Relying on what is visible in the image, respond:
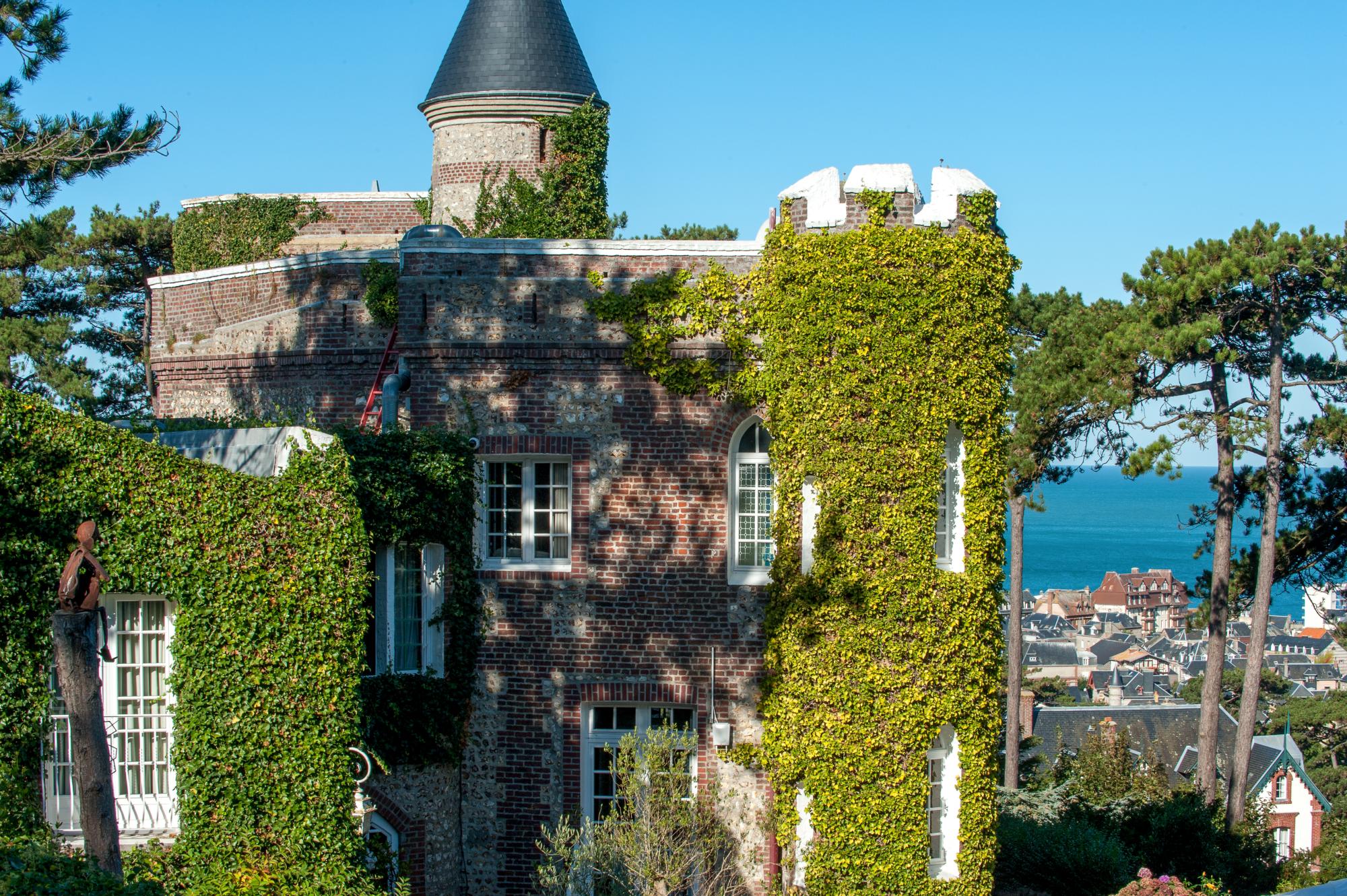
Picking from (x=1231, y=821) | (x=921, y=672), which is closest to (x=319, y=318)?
(x=921, y=672)

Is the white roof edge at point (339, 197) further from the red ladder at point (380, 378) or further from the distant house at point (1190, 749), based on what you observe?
the distant house at point (1190, 749)

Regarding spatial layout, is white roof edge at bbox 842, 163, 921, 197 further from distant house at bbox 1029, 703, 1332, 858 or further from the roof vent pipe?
distant house at bbox 1029, 703, 1332, 858

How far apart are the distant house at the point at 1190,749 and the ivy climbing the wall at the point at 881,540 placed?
33.1 m

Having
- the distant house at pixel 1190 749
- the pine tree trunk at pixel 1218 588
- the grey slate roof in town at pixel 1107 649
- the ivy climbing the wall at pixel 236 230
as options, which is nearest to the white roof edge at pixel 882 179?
the pine tree trunk at pixel 1218 588

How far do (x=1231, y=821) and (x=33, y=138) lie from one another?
1009 inches

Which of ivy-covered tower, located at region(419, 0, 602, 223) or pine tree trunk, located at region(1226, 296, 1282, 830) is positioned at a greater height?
ivy-covered tower, located at region(419, 0, 602, 223)

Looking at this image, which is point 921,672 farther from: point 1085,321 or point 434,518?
point 1085,321

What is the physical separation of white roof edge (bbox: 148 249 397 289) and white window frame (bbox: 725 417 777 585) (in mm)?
5204

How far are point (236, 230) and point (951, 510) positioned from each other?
18673mm

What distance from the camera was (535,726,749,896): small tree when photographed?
15.3 metres

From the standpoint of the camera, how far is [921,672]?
1600 centimetres

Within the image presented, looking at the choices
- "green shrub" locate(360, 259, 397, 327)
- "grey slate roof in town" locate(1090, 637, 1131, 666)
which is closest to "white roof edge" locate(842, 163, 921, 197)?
"green shrub" locate(360, 259, 397, 327)

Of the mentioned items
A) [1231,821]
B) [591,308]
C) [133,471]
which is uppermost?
[591,308]

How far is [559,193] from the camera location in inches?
1096
